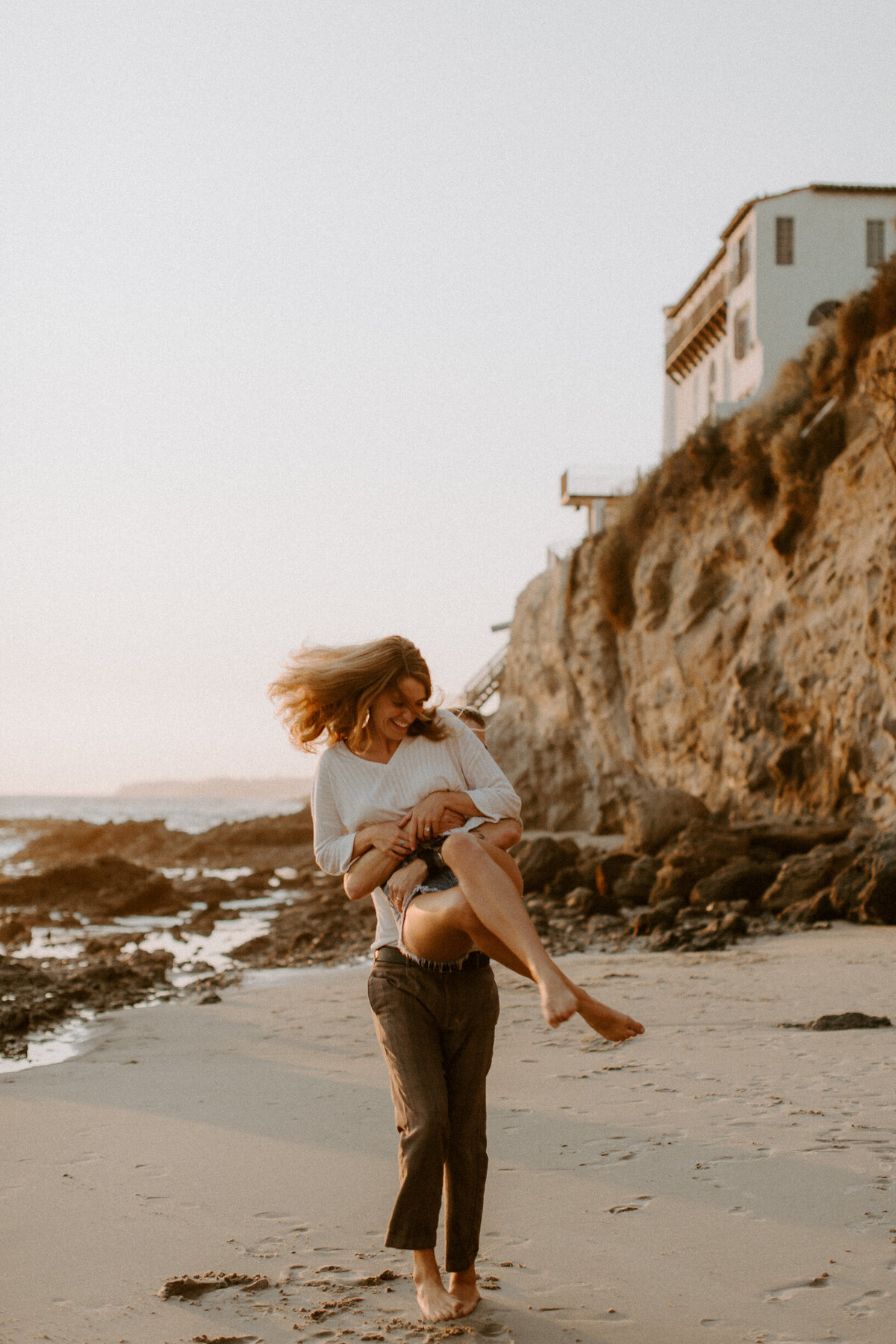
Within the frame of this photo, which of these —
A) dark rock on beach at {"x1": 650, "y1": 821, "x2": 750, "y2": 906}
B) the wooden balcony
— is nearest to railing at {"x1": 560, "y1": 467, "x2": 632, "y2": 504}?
the wooden balcony

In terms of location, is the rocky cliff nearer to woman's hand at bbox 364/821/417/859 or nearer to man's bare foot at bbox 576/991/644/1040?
man's bare foot at bbox 576/991/644/1040

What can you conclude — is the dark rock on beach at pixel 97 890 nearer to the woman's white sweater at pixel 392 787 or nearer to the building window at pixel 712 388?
the woman's white sweater at pixel 392 787

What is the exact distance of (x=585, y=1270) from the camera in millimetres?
3588

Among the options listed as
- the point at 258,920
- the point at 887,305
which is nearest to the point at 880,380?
the point at 887,305

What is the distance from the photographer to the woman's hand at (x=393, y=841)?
11.1 feet

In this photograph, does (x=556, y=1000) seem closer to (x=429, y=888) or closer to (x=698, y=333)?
(x=429, y=888)

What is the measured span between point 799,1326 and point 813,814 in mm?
16565

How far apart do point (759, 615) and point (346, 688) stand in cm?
2004

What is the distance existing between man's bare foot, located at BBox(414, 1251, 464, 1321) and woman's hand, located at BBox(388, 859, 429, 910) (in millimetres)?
1048

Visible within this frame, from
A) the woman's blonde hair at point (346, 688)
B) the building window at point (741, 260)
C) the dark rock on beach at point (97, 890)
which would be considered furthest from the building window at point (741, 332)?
the woman's blonde hair at point (346, 688)

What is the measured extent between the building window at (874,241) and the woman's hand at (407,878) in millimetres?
32376

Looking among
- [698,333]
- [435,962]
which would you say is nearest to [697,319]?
[698,333]

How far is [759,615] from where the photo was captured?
22516 millimetres

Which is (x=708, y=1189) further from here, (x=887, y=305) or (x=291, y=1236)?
(x=887, y=305)
